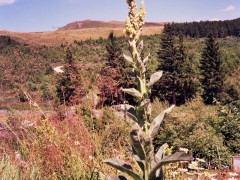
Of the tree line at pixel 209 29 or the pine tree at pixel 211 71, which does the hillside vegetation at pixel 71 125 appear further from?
the tree line at pixel 209 29

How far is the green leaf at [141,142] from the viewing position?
1722 mm

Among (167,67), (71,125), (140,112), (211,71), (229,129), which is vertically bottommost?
(211,71)

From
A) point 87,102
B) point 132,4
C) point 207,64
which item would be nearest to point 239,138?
point 87,102

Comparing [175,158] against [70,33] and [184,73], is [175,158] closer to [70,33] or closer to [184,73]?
[70,33]

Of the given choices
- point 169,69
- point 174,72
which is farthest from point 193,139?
point 169,69

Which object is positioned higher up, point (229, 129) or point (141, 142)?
point (141, 142)

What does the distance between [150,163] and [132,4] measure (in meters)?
1.26

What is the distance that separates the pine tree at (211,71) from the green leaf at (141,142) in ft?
110

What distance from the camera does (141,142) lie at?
5.91ft

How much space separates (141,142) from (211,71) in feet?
114

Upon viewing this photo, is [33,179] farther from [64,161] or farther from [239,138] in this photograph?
[239,138]

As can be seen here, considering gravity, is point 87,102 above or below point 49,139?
above

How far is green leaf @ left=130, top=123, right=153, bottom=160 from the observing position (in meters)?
1.72

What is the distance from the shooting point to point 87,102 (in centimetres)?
521
